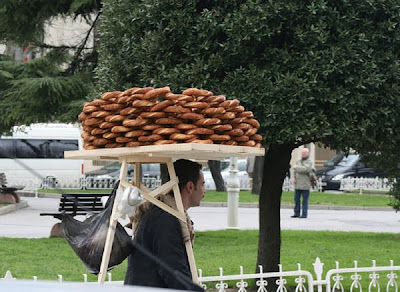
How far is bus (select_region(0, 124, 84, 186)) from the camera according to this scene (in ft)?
114

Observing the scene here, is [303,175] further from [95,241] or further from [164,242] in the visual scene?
[164,242]

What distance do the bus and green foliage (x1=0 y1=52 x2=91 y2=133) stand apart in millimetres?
17823

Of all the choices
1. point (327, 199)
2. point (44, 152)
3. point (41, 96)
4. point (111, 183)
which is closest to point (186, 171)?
point (41, 96)

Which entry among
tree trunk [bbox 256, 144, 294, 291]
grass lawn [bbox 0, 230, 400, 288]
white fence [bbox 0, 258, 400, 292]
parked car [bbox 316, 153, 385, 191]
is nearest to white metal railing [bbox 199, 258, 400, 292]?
white fence [bbox 0, 258, 400, 292]

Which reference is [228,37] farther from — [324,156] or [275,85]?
[324,156]

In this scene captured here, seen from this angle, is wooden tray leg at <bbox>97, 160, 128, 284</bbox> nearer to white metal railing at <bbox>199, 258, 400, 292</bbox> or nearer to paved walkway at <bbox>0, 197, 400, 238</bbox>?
white metal railing at <bbox>199, 258, 400, 292</bbox>

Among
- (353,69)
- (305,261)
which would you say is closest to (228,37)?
(353,69)

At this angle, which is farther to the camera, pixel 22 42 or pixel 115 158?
pixel 22 42

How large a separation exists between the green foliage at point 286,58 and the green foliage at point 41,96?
8.17 m

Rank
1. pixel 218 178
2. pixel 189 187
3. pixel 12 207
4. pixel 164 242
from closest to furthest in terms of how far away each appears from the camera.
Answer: pixel 164 242 → pixel 189 187 → pixel 12 207 → pixel 218 178

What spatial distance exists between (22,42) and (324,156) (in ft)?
119

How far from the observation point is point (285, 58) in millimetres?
7270

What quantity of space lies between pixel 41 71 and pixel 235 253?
567cm

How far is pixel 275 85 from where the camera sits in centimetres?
724
